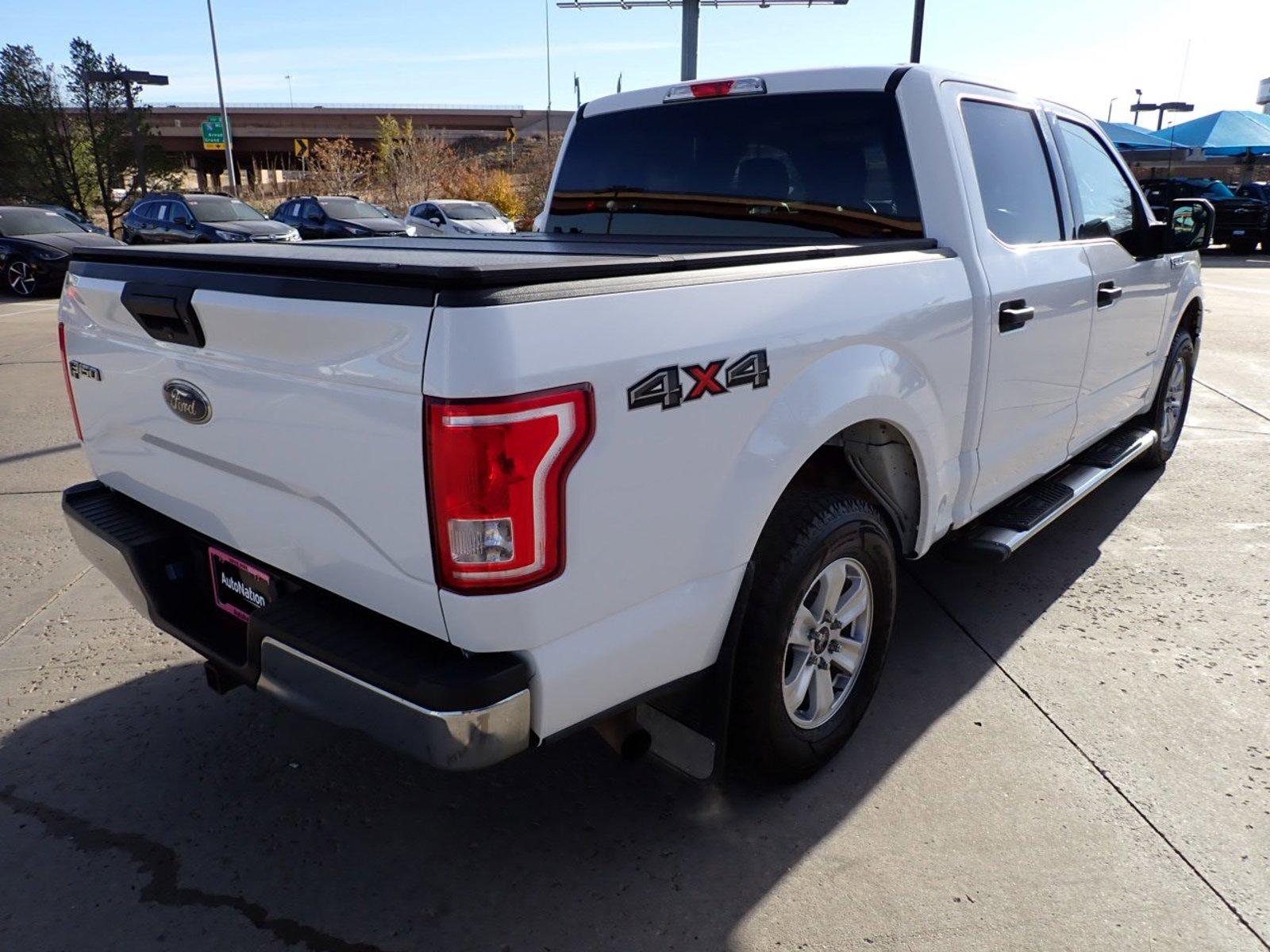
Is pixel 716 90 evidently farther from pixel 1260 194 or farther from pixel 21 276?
pixel 1260 194

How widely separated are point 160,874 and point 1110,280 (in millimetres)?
4138

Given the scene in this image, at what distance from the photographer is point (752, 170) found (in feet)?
11.8

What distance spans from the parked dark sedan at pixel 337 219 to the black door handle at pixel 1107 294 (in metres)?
18.1

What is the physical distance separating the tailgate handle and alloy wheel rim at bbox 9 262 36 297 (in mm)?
16223

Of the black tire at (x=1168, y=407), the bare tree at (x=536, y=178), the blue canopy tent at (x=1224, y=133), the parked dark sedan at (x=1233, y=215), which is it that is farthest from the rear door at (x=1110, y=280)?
the blue canopy tent at (x=1224, y=133)

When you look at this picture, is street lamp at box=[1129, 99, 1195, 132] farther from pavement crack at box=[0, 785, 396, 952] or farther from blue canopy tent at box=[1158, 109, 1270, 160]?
pavement crack at box=[0, 785, 396, 952]

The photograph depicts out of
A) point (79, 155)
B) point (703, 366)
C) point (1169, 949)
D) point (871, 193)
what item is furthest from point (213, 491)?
point (79, 155)

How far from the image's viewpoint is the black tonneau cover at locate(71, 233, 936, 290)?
1.84 m

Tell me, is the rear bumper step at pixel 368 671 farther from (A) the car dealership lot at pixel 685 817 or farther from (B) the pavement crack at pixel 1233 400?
(B) the pavement crack at pixel 1233 400

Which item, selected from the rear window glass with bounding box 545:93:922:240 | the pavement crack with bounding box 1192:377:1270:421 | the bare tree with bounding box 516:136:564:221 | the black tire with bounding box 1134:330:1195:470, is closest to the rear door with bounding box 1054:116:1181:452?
the black tire with bounding box 1134:330:1195:470

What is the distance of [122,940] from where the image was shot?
228cm

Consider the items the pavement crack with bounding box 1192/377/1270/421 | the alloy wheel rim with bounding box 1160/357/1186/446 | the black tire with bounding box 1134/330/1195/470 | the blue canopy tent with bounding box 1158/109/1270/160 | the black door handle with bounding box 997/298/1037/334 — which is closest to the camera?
the black door handle with bounding box 997/298/1037/334

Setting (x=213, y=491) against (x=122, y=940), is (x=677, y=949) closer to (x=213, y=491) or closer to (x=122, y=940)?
(x=122, y=940)

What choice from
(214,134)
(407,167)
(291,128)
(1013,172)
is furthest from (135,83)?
(291,128)
